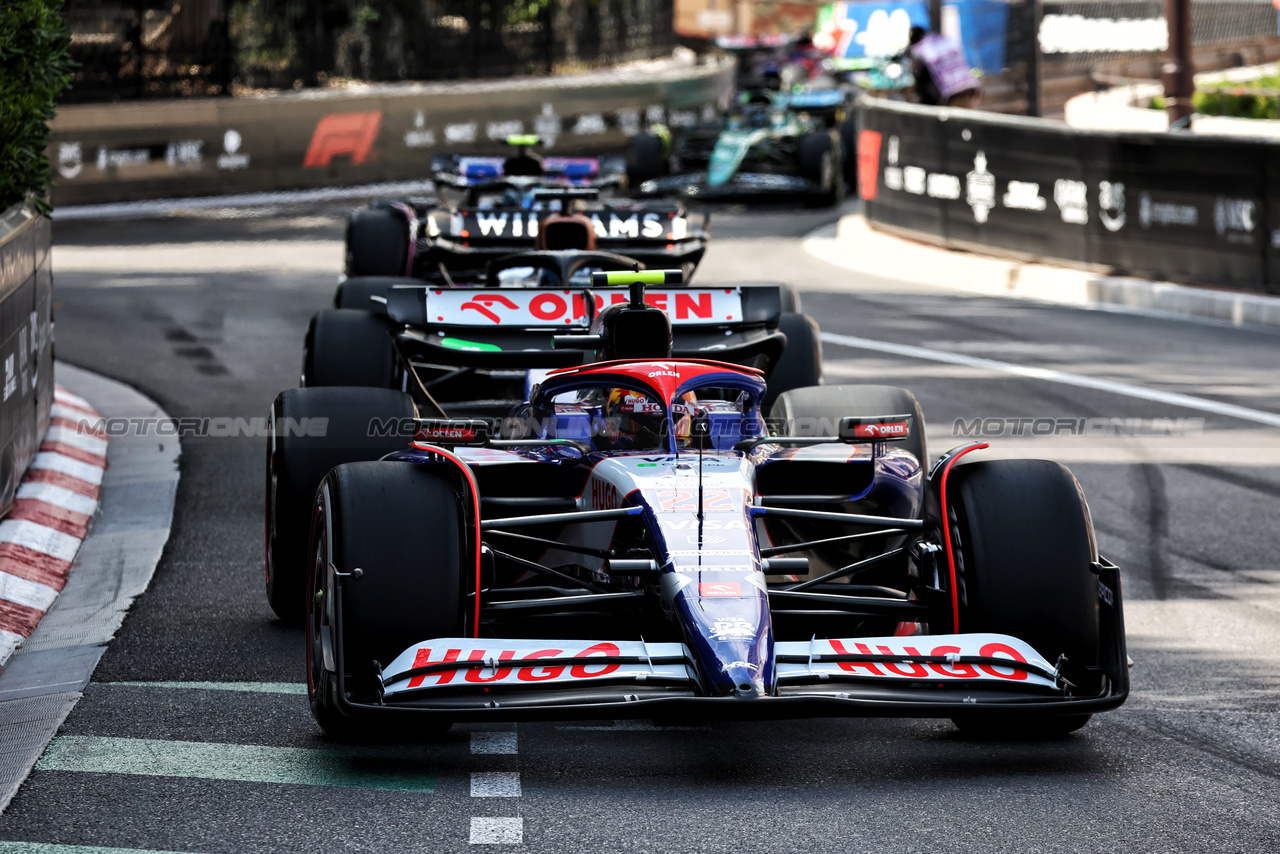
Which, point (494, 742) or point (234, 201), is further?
point (234, 201)

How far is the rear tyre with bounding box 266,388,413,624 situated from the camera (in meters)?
6.57

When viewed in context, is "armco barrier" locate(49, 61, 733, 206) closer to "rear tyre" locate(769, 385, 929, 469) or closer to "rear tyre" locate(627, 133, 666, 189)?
"rear tyre" locate(627, 133, 666, 189)

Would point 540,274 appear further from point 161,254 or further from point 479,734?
point 161,254

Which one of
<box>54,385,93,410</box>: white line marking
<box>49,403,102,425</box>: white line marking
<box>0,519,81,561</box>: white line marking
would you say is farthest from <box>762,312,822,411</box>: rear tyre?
<box>54,385,93,410</box>: white line marking

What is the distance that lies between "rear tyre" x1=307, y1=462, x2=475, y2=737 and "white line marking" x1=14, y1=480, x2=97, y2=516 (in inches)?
127

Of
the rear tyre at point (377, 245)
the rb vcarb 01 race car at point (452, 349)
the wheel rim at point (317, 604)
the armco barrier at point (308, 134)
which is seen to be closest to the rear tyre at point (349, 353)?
the rb vcarb 01 race car at point (452, 349)

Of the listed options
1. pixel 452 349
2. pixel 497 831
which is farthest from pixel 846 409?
pixel 497 831

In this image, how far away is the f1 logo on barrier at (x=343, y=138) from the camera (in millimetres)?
23234

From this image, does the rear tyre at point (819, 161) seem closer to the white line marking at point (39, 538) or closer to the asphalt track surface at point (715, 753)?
the asphalt track surface at point (715, 753)

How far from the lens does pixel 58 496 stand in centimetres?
821

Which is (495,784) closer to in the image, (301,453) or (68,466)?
(301,453)

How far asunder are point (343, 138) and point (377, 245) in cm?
1157

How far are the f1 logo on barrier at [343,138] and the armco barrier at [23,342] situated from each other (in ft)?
45.9

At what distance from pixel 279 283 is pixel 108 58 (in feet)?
26.8
